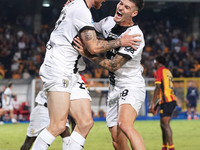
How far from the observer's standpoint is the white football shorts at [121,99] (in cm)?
469

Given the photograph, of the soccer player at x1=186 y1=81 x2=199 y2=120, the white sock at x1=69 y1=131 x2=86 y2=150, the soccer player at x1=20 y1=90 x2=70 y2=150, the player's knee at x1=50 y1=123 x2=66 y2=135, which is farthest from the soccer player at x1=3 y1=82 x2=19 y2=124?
the player's knee at x1=50 y1=123 x2=66 y2=135

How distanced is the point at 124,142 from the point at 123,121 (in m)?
0.44

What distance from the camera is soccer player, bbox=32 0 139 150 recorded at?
423 cm

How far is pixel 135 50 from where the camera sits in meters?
4.60

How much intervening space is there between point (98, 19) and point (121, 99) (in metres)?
19.2

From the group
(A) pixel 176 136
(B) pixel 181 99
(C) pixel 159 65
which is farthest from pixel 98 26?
(B) pixel 181 99

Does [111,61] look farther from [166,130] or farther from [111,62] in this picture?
[166,130]

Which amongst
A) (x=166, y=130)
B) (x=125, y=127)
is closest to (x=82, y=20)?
(x=125, y=127)

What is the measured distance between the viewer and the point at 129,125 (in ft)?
14.6

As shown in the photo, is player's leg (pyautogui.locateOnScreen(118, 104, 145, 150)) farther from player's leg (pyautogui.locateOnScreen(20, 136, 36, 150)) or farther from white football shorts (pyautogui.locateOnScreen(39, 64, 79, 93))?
player's leg (pyautogui.locateOnScreen(20, 136, 36, 150))

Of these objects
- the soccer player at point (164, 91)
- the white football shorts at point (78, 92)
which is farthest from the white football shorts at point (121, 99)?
the soccer player at point (164, 91)

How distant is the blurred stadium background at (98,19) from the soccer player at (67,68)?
11454mm

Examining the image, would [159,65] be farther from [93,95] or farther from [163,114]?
[93,95]

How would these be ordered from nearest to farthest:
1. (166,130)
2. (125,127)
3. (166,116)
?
(125,127)
(166,130)
(166,116)
